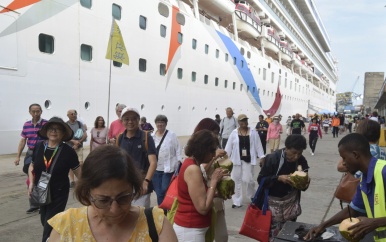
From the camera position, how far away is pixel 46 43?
10203mm

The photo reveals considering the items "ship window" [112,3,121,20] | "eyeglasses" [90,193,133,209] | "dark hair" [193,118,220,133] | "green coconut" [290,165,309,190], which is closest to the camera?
"eyeglasses" [90,193,133,209]

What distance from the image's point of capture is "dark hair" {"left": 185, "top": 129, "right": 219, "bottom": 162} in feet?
8.78

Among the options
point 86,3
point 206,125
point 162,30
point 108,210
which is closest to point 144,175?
point 108,210

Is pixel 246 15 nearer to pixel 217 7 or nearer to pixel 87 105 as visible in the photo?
pixel 217 7

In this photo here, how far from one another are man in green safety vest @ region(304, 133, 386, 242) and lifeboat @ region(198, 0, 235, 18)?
755 inches

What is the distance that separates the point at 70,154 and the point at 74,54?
828 centimetres

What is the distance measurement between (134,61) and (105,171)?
12.6m

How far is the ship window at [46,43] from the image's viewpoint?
10.1 metres

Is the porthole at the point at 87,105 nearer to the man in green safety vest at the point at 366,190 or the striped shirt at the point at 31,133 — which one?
the striped shirt at the point at 31,133

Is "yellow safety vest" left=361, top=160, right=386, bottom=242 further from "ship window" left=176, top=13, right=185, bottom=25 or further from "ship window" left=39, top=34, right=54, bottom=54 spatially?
"ship window" left=176, top=13, right=185, bottom=25

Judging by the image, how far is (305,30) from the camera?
47188 millimetres

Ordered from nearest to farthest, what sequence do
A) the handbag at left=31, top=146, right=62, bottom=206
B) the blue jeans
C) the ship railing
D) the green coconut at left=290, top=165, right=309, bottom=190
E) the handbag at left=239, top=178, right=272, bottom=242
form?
the green coconut at left=290, top=165, right=309, bottom=190
the handbag at left=239, top=178, right=272, bottom=242
the handbag at left=31, top=146, right=62, bottom=206
the blue jeans
the ship railing

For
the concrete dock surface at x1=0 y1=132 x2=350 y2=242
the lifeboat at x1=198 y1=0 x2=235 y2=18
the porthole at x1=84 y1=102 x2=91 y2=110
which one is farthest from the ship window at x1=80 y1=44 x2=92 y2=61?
the lifeboat at x1=198 y1=0 x2=235 y2=18

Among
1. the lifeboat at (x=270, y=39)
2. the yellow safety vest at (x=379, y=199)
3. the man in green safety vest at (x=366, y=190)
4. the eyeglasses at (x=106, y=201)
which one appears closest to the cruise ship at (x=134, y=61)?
the lifeboat at (x=270, y=39)
